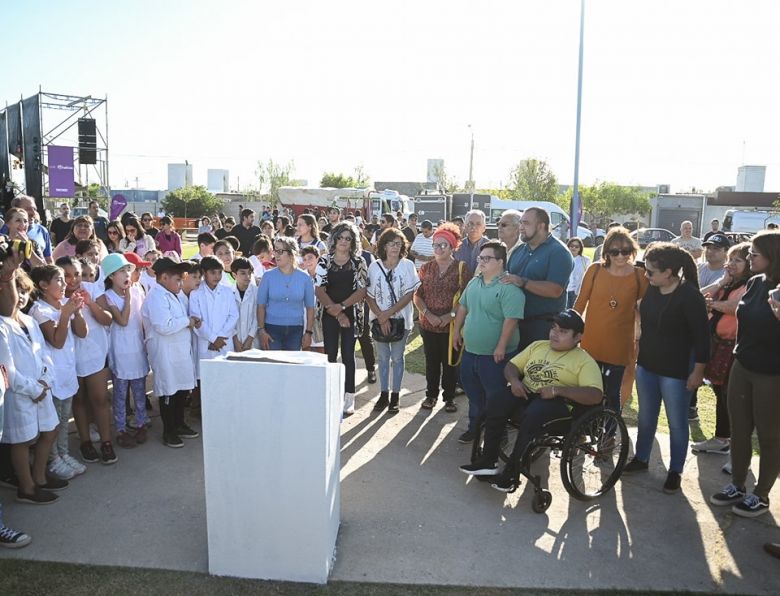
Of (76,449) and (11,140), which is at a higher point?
(11,140)

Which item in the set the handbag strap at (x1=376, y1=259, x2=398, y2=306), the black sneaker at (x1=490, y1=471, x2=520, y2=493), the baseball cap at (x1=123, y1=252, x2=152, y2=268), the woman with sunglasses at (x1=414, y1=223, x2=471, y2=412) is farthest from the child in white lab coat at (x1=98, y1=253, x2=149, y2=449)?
the black sneaker at (x1=490, y1=471, x2=520, y2=493)

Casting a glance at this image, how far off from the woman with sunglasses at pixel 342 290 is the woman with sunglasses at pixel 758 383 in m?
3.23

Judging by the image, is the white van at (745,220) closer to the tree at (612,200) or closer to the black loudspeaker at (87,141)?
the black loudspeaker at (87,141)

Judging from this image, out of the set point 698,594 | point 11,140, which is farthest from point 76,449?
point 11,140

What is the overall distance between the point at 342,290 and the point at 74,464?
267 cm

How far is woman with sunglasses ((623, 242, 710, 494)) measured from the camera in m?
4.18

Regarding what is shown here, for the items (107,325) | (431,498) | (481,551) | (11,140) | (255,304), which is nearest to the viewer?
(481,551)

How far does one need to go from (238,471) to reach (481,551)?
1487 mm

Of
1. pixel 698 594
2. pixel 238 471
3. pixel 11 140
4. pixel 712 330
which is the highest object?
pixel 11 140

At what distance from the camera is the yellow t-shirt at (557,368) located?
409 centimetres

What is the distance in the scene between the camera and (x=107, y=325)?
4.62 meters

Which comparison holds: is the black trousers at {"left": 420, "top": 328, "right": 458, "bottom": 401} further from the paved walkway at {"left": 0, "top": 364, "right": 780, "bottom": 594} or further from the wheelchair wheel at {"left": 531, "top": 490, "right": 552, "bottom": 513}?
the wheelchair wheel at {"left": 531, "top": 490, "right": 552, "bottom": 513}

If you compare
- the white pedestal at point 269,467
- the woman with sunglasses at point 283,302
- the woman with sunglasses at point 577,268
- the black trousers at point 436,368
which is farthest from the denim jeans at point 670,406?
the woman with sunglasses at point 577,268

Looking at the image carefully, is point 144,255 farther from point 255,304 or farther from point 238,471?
point 238,471
